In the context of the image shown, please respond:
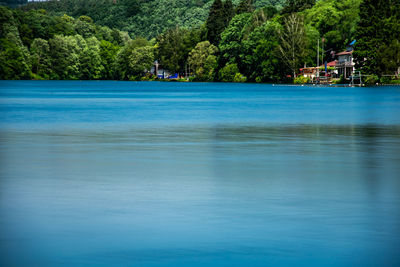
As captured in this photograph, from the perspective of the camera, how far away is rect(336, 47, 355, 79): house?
146000 millimetres

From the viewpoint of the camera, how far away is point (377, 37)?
118562mm

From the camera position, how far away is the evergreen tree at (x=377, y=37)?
116m

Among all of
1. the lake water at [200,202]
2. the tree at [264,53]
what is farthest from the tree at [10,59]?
the lake water at [200,202]

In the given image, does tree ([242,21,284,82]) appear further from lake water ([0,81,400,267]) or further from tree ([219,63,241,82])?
lake water ([0,81,400,267])

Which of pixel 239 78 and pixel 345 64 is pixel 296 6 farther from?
pixel 345 64

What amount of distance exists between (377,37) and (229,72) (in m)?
57.6

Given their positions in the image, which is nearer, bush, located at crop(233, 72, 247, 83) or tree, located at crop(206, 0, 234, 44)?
bush, located at crop(233, 72, 247, 83)

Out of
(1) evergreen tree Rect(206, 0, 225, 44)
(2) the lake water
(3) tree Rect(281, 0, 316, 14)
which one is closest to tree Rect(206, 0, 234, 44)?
(1) evergreen tree Rect(206, 0, 225, 44)

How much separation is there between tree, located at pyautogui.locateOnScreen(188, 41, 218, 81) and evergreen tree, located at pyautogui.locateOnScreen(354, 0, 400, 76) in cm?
6615

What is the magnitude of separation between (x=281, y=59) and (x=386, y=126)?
112m

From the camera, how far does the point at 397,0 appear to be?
421ft

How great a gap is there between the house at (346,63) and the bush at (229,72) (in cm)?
2561

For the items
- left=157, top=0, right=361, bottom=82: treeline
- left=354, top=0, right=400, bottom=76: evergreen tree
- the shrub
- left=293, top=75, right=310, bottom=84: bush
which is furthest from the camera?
left=157, top=0, right=361, bottom=82: treeline

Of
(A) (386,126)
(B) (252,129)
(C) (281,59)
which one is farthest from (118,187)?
(C) (281,59)
